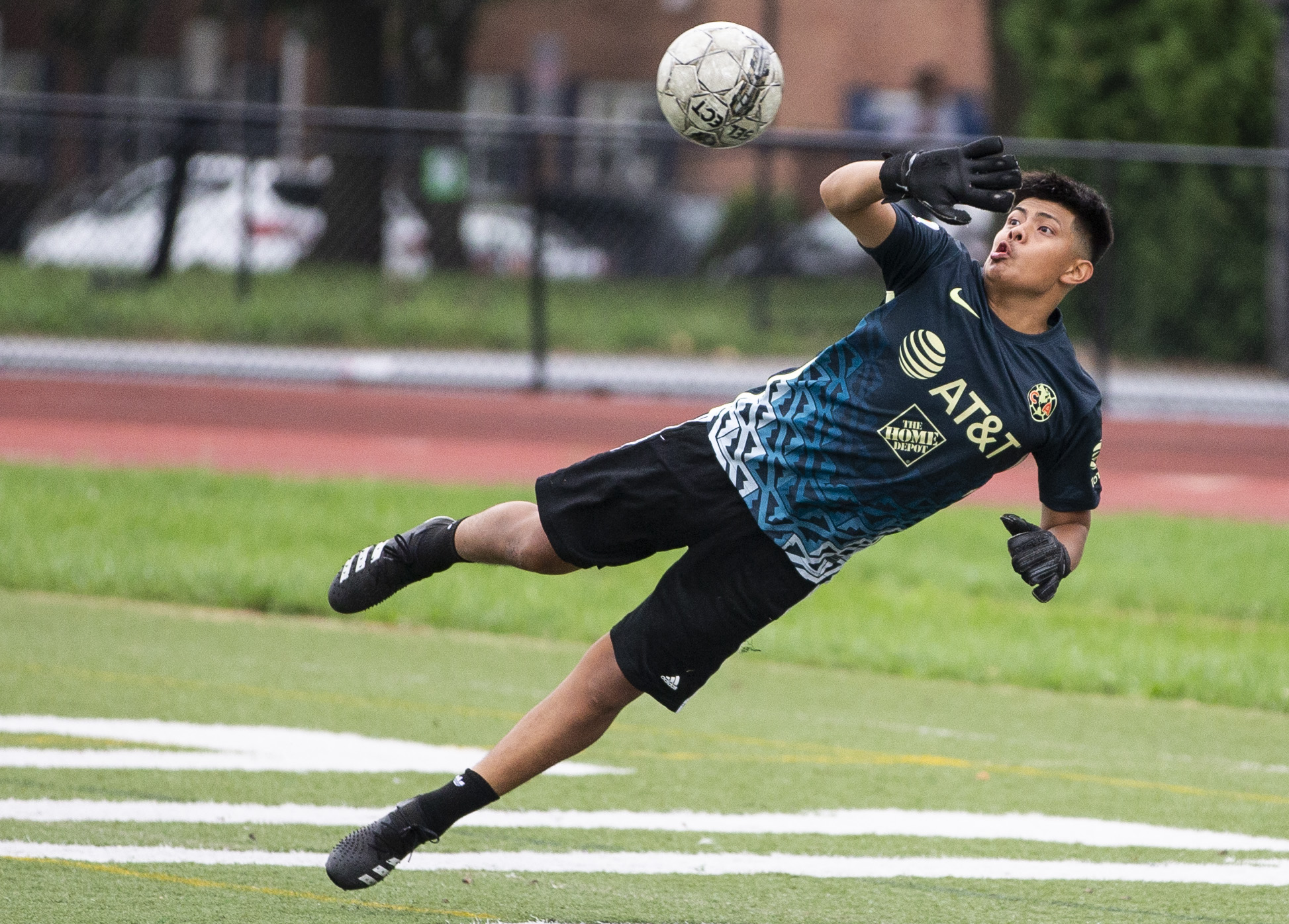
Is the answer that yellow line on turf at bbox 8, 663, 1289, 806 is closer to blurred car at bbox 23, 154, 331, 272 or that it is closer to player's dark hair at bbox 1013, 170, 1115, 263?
player's dark hair at bbox 1013, 170, 1115, 263

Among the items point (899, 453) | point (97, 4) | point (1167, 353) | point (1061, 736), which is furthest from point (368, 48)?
point (899, 453)

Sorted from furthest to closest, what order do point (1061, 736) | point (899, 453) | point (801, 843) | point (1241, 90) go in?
point (1241, 90) < point (1061, 736) < point (801, 843) < point (899, 453)

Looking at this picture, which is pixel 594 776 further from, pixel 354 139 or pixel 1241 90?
pixel 1241 90

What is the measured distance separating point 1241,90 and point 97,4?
18272mm

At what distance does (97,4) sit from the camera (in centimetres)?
2912

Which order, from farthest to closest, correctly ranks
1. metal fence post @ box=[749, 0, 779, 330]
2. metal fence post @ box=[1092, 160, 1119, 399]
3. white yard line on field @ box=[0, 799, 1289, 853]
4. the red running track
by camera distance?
1. metal fence post @ box=[749, 0, 779, 330]
2. metal fence post @ box=[1092, 160, 1119, 399]
3. the red running track
4. white yard line on field @ box=[0, 799, 1289, 853]

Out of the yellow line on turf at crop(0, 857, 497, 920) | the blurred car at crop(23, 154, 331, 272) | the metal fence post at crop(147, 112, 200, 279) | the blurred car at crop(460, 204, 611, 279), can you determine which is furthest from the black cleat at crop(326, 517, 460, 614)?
the metal fence post at crop(147, 112, 200, 279)

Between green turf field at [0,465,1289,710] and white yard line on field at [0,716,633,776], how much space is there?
256cm

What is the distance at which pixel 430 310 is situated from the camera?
1738 cm

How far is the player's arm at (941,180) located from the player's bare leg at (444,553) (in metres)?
1.26

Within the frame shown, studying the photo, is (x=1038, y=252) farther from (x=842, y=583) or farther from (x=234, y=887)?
(x=842, y=583)

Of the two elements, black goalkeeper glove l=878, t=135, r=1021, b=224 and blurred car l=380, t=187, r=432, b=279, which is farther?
blurred car l=380, t=187, r=432, b=279

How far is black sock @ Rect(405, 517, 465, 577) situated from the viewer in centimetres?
507

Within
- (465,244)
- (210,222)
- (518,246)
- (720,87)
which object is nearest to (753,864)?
(720,87)
